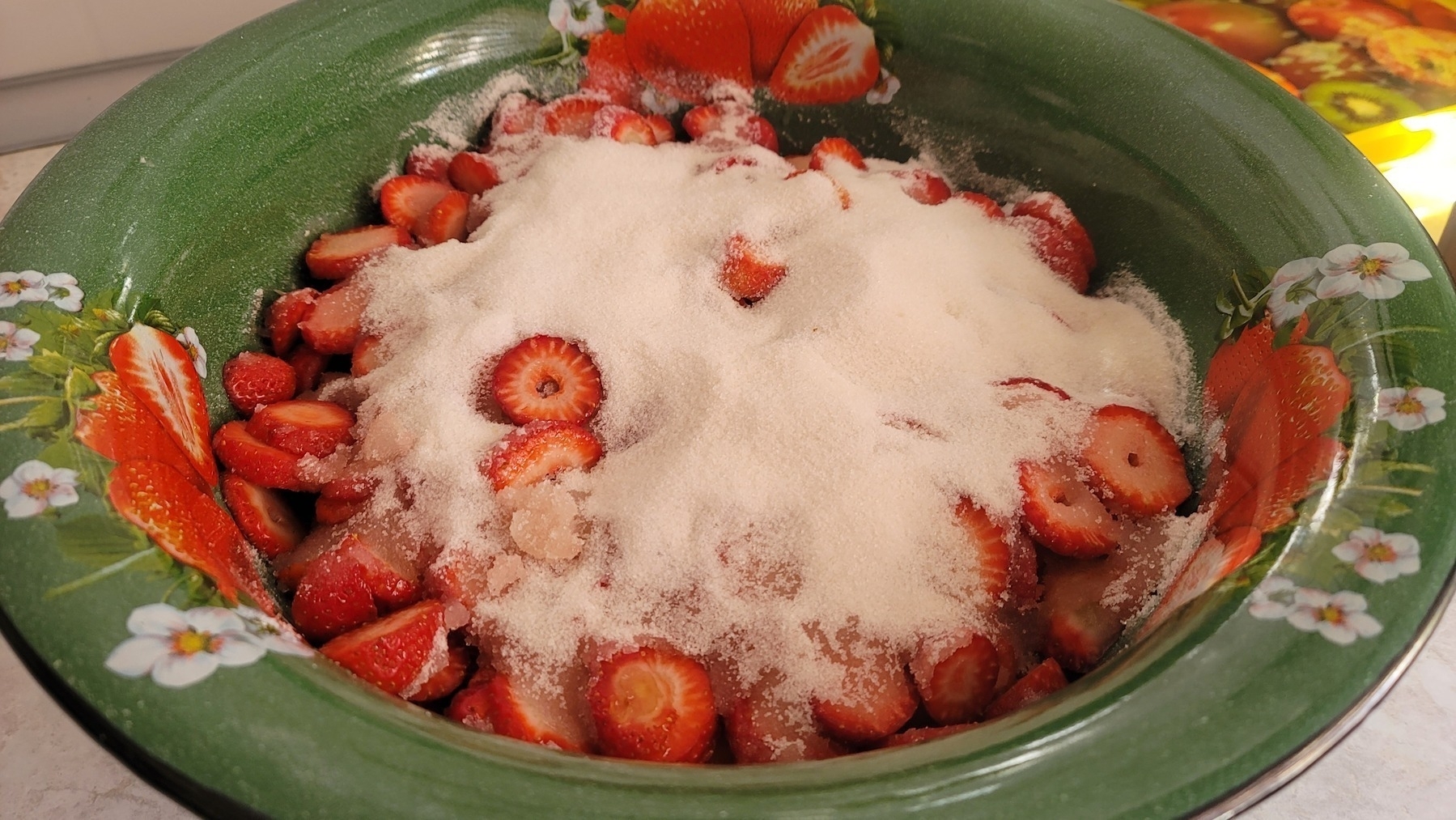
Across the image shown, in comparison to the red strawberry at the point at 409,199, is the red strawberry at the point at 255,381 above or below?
below

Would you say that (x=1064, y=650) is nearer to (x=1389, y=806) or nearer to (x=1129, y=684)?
(x=1129, y=684)

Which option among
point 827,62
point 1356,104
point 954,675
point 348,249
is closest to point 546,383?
point 348,249

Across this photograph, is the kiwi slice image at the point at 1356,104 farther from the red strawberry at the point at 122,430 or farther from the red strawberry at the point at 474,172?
the red strawberry at the point at 122,430

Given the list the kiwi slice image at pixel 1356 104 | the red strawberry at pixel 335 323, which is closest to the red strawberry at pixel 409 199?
the red strawberry at pixel 335 323

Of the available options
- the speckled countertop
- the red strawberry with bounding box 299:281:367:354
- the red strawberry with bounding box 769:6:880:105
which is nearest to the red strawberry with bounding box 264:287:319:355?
the red strawberry with bounding box 299:281:367:354

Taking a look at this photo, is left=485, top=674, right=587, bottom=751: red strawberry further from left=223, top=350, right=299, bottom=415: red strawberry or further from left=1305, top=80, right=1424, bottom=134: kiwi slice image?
left=1305, top=80, right=1424, bottom=134: kiwi slice image

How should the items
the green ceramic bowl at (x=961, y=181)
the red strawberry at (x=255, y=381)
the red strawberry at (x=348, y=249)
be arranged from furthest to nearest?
the red strawberry at (x=348, y=249)
the red strawberry at (x=255, y=381)
the green ceramic bowl at (x=961, y=181)
